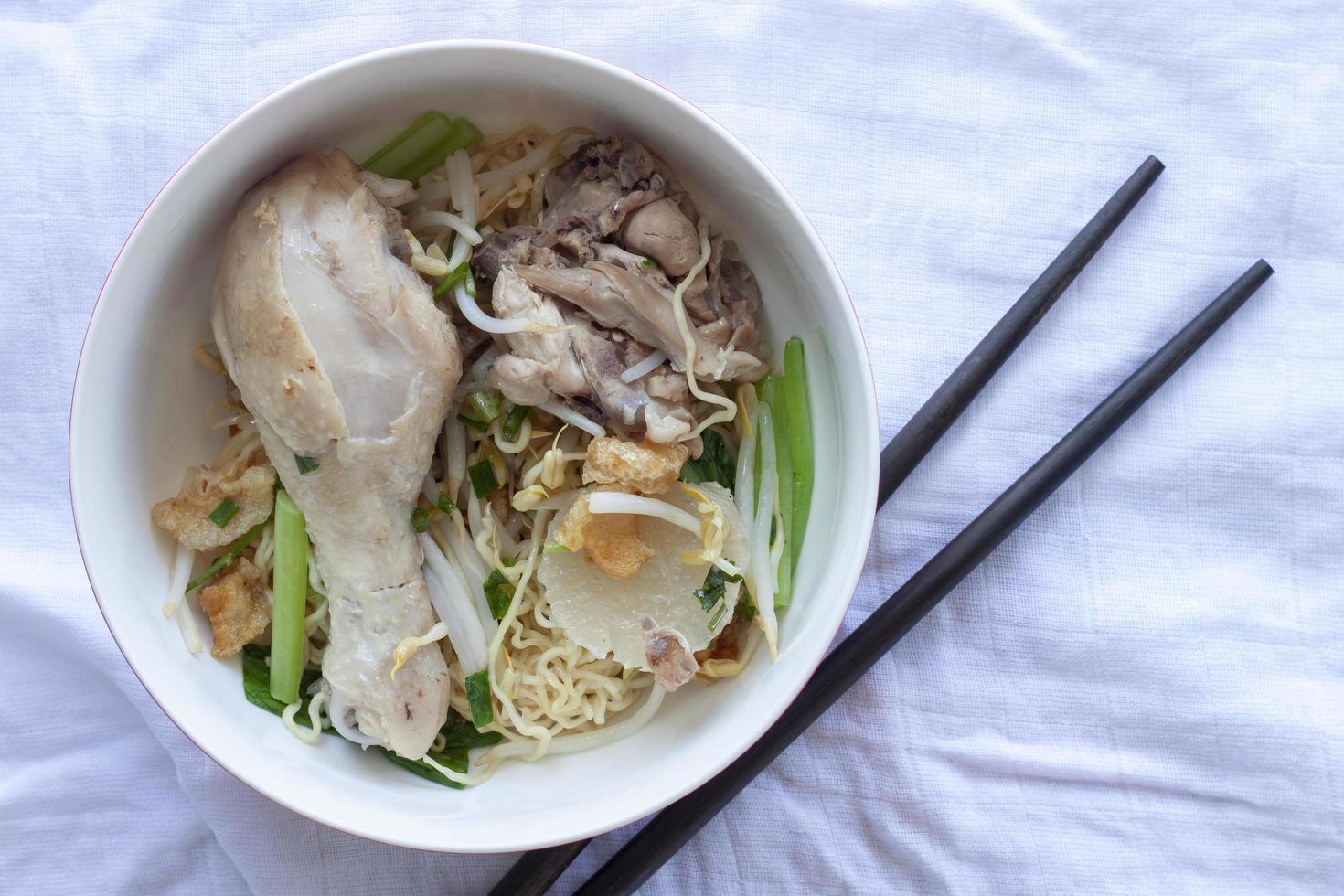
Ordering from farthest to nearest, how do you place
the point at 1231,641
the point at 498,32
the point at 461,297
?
the point at 1231,641
the point at 498,32
the point at 461,297

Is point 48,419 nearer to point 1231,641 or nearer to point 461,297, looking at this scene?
point 461,297

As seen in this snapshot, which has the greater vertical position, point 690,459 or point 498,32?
point 498,32

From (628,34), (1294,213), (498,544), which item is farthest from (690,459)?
(1294,213)

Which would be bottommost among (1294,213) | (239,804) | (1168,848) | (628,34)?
(1168,848)

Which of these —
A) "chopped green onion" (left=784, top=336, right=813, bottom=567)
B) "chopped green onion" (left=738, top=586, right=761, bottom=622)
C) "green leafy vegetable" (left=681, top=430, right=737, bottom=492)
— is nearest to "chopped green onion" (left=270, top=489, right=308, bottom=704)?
"green leafy vegetable" (left=681, top=430, right=737, bottom=492)

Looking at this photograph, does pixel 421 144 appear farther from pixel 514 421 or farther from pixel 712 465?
pixel 712 465
